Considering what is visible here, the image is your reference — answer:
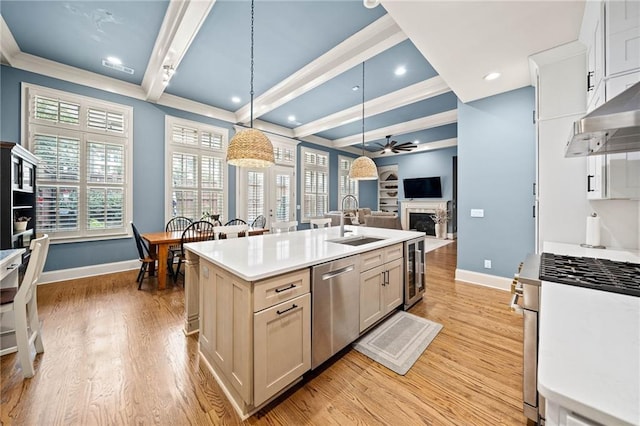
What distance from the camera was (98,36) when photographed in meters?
3.07

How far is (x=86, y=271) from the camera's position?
13.1 ft

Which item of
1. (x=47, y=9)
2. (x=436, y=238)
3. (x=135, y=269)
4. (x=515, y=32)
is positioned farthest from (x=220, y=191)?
(x=436, y=238)

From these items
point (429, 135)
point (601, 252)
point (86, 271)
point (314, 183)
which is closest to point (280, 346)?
point (601, 252)

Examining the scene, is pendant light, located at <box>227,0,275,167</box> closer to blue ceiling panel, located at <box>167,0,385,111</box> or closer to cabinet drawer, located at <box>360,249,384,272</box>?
cabinet drawer, located at <box>360,249,384,272</box>

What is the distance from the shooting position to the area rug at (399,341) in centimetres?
196

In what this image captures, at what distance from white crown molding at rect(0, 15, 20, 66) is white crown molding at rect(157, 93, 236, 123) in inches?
67.9

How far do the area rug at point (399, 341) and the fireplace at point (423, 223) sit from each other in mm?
6744

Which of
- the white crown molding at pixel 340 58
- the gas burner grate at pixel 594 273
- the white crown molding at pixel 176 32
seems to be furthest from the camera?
the white crown molding at pixel 340 58

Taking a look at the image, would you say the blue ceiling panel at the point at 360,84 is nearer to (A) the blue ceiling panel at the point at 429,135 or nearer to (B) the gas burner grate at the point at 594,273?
(A) the blue ceiling panel at the point at 429,135

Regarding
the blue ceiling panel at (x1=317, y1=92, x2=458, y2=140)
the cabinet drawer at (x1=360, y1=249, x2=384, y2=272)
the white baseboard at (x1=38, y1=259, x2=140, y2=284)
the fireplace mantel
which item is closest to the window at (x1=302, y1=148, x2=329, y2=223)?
the blue ceiling panel at (x1=317, y1=92, x2=458, y2=140)

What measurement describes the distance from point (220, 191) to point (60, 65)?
10.0 ft

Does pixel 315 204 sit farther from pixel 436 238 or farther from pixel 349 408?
pixel 349 408

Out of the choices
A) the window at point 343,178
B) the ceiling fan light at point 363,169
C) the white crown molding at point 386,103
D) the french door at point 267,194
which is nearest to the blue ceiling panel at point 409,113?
the white crown molding at point 386,103

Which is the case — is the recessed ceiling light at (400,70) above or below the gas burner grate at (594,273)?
above
